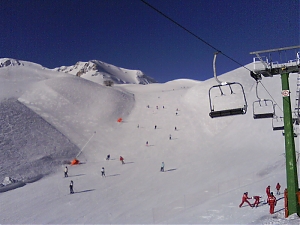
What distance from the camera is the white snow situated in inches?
516

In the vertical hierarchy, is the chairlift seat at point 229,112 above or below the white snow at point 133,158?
above

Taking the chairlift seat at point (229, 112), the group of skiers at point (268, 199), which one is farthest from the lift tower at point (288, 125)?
the chairlift seat at point (229, 112)

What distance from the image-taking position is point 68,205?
1473 cm

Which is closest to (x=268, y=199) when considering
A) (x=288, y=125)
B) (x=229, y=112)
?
(x=288, y=125)

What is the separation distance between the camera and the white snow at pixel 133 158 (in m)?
13.1

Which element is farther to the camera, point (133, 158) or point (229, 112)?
point (133, 158)

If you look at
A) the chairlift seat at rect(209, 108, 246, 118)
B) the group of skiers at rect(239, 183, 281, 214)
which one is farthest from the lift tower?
the chairlift seat at rect(209, 108, 246, 118)

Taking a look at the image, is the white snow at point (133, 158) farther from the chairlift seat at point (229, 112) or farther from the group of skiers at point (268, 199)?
the chairlift seat at point (229, 112)

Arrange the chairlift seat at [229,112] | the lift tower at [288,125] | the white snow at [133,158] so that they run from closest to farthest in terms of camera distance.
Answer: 1. the chairlift seat at [229,112]
2. the lift tower at [288,125]
3. the white snow at [133,158]

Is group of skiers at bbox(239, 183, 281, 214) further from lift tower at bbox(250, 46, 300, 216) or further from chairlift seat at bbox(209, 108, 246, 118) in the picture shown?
chairlift seat at bbox(209, 108, 246, 118)

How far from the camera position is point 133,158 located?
89.7 ft

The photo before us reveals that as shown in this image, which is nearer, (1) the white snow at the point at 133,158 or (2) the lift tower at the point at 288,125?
(2) the lift tower at the point at 288,125

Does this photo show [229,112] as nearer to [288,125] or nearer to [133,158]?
[288,125]

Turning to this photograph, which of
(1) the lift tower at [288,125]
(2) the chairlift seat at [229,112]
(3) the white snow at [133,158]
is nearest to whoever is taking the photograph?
(2) the chairlift seat at [229,112]
